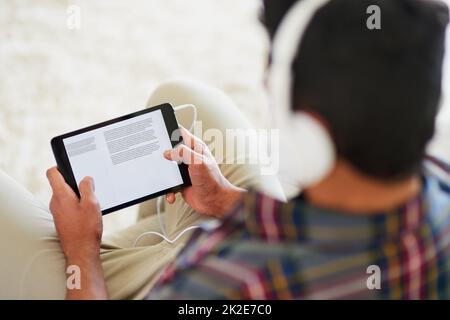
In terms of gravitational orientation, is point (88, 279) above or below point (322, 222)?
below

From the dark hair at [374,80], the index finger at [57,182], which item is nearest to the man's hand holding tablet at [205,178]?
the index finger at [57,182]

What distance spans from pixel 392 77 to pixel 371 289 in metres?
0.21

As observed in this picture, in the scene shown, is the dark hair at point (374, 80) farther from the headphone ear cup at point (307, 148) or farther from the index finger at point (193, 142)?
the index finger at point (193, 142)

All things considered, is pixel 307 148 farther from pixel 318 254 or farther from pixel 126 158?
pixel 126 158

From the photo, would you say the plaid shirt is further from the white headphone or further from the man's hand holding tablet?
the man's hand holding tablet

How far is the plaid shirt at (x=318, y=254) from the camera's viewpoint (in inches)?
21.1

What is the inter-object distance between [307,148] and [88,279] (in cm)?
39

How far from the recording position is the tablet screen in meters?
0.88

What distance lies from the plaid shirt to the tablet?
1.08 ft

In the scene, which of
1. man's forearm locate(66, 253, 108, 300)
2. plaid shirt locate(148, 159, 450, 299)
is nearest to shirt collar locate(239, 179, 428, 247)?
plaid shirt locate(148, 159, 450, 299)

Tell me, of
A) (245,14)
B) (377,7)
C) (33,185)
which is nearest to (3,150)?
(33,185)

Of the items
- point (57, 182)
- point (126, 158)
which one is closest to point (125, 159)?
point (126, 158)

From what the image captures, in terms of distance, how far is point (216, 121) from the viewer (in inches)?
38.6

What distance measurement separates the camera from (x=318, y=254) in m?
0.55
